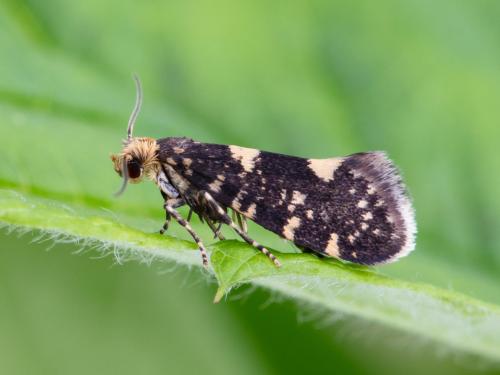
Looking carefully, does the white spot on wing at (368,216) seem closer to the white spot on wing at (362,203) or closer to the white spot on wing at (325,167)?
the white spot on wing at (362,203)

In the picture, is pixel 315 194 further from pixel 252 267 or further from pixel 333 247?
pixel 252 267

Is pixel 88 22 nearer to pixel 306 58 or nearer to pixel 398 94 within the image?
pixel 306 58

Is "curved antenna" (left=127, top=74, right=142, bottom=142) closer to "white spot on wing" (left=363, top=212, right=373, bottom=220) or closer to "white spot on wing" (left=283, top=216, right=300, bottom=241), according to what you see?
"white spot on wing" (left=283, top=216, right=300, bottom=241)

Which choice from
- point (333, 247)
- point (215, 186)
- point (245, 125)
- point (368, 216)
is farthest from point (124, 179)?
point (245, 125)

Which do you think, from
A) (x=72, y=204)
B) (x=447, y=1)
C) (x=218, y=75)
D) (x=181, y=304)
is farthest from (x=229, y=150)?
(x=447, y=1)

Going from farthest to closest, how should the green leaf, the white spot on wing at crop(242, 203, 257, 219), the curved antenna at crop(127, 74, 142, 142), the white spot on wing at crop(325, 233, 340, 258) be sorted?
the curved antenna at crop(127, 74, 142, 142)
the white spot on wing at crop(242, 203, 257, 219)
the white spot on wing at crop(325, 233, 340, 258)
the green leaf

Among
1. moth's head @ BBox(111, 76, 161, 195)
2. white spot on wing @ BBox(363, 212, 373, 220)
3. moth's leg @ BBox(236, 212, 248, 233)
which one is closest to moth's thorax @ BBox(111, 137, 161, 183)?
moth's head @ BBox(111, 76, 161, 195)
